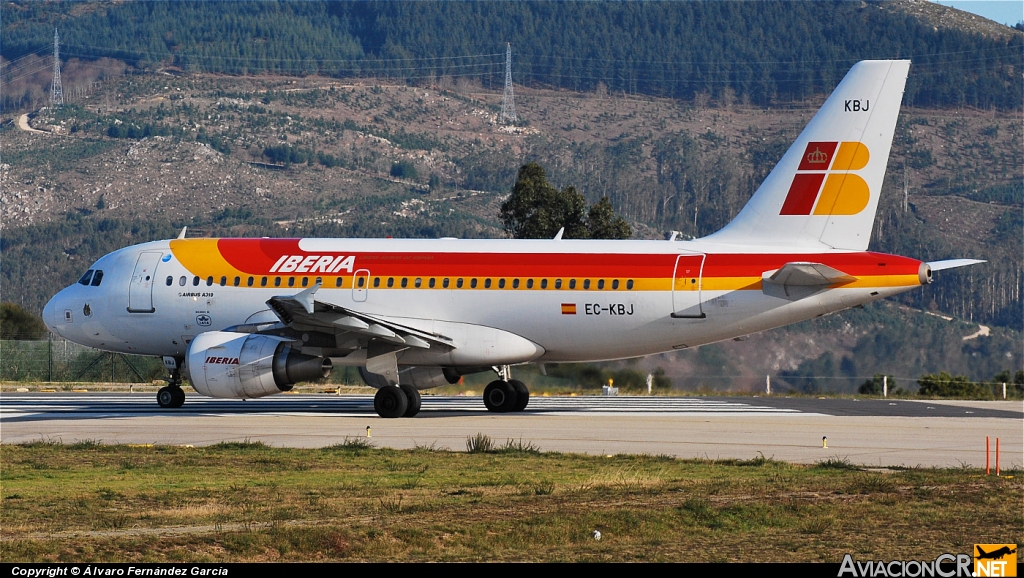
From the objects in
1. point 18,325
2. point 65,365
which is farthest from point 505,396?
point 18,325

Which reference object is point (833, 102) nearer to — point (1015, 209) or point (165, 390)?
point (165, 390)

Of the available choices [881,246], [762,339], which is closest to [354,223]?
[881,246]

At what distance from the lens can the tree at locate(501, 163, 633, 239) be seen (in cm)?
5166

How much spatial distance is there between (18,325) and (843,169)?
170 ft

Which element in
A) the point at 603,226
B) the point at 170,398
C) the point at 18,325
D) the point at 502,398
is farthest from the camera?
the point at 18,325

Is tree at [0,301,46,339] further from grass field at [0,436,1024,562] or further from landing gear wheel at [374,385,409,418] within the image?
grass field at [0,436,1024,562]

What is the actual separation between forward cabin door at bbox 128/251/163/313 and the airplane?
1.77 metres

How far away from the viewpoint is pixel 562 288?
1200 inches

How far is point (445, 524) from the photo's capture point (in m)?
14.1

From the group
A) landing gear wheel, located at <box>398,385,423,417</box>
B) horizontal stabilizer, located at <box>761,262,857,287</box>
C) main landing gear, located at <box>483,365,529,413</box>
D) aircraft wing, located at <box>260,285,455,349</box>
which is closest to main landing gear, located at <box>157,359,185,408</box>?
aircraft wing, located at <box>260,285,455,349</box>

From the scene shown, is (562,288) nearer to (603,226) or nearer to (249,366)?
(249,366)

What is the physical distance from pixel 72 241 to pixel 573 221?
12731 centimetres

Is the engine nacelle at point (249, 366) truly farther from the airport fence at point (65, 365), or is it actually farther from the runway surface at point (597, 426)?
the airport fence at point (65, 365)

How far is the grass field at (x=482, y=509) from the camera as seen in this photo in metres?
12.8
